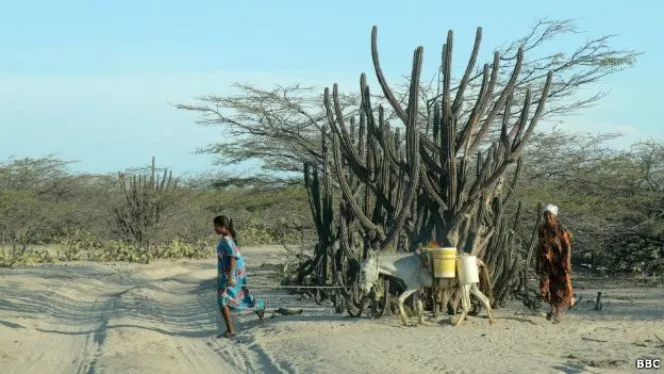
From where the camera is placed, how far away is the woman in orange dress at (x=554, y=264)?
1153 centimetres

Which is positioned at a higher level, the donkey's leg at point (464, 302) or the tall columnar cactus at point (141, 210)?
the tall columnar cactus at point (141, 210)

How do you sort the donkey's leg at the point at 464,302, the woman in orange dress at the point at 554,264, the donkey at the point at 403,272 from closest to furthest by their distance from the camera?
the donkey's leg at the point at 464,302 → the donkey at the point at 403,272 → the woman in orange dress at the point at 554,264

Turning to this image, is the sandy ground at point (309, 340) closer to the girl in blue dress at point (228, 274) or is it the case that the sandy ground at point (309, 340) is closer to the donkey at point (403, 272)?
the girl in blue dress at point (228, 274)

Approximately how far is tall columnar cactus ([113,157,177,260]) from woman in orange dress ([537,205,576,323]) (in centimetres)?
1888

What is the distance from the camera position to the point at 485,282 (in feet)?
40.0

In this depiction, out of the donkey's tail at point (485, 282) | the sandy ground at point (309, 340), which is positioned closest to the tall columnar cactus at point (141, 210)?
the sandy ground at point (309, 340)

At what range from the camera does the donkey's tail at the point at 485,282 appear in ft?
39.2

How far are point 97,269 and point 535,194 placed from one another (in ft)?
36.9

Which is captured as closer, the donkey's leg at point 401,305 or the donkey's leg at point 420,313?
the donkey's leg at point 401,305

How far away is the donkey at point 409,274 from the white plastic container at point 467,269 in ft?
0.33

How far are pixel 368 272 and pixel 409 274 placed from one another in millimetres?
503

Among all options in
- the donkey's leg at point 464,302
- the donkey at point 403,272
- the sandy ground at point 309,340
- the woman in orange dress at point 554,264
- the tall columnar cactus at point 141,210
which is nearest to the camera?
the sandy ground at point 309,340

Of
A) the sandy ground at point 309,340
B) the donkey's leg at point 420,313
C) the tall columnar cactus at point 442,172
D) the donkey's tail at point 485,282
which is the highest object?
the tall columnar cactus at point 442,172

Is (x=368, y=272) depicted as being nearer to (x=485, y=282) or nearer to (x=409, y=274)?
(x=409, y=274)
